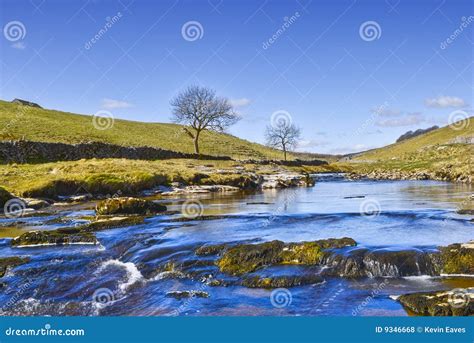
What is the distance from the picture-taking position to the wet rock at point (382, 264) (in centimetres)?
1326

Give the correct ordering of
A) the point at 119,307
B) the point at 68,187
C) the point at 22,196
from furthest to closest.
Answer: the point at 68,187, the point at 22,196, the point at 119,307

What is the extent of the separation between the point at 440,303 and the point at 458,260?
3516 millimetres

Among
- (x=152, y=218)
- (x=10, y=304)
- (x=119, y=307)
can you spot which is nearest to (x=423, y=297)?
(x=119, y=307)

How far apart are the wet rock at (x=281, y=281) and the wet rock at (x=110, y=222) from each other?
11824 millimetres

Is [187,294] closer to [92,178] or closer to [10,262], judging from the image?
[10,262]

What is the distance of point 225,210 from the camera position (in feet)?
94.4

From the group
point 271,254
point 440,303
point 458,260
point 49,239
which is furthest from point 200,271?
point 49,239

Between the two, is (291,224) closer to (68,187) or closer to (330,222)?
(330,222)

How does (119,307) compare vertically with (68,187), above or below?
below

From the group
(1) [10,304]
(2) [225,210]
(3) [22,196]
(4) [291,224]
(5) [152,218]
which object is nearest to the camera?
(1) [10,304]

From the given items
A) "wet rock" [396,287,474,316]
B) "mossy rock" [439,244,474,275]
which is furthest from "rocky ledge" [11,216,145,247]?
"mossy rock" [439,244,474,275]

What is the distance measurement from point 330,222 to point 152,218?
1014 centimetres

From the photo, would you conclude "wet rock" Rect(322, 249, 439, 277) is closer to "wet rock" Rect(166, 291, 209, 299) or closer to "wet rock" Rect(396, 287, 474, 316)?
"wet rock" Rect(396, 287, 474, 316)

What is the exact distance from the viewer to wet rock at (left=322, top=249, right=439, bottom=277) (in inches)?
522
